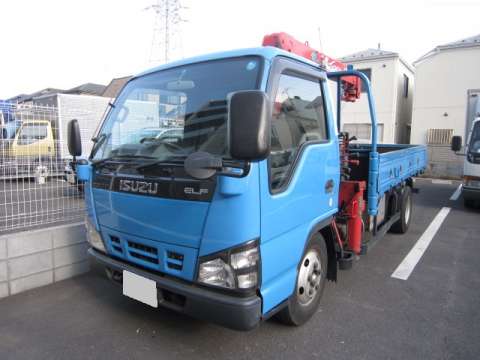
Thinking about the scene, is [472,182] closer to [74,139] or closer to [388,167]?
[388,167]

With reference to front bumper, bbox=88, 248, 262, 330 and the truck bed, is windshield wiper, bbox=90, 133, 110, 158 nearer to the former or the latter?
front bumper, bbox=88, 248, 262, 330

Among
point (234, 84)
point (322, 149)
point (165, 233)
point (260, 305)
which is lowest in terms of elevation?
point (260, 305)

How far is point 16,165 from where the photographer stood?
385 centimetres

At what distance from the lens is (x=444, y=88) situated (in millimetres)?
14398

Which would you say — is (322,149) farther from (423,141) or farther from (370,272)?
(423,141)

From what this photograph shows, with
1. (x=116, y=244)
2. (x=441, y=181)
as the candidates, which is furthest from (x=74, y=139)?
(x=441, y=181)

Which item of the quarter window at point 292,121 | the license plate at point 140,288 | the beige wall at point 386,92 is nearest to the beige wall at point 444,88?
the beige wall at point 386,92

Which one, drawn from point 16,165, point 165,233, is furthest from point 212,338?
point 16,165

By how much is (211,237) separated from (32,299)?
2404 mm

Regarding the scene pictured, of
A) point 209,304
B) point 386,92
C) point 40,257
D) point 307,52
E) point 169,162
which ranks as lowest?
point 40,257

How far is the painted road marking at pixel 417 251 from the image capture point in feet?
13.5

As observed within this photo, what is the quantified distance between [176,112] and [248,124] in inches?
39.0

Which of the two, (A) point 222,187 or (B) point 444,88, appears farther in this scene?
(B) point 444,88

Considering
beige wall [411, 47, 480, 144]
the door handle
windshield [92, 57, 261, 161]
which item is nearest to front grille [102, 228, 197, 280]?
windshield [92, 57, 261, 161]
